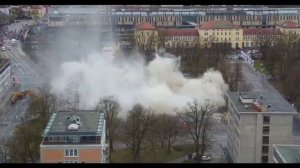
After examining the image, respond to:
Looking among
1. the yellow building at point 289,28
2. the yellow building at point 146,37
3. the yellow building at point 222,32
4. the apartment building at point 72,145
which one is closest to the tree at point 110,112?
the apartment building at point 72,145

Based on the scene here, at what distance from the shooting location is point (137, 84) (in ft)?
27.2

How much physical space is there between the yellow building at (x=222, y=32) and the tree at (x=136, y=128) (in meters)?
6.93

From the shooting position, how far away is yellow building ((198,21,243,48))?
531 inches

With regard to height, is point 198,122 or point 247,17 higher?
point 247,17

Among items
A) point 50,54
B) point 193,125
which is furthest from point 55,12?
point 193,125

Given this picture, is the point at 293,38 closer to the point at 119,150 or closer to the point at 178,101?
the point at 178,101

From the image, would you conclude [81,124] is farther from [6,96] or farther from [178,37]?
[178,37]

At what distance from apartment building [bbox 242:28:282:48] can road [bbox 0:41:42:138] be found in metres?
5.54

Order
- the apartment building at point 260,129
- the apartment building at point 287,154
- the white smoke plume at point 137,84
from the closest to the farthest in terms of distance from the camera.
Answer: the apartment building at point 287,154 → the apartment building at point 260,129 → the white smoke plume at point 137,84

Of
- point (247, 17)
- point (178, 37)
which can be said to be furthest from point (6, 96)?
point (247, 17)

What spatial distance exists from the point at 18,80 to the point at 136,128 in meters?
4.49

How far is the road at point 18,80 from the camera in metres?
6.89

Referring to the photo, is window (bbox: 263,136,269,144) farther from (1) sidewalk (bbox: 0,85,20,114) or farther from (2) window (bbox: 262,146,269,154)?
(1) sidewalk (bbox: 0,85,20,114)

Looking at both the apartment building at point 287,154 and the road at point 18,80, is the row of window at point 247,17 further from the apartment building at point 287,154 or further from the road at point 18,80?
the apartment building at point 287,154
